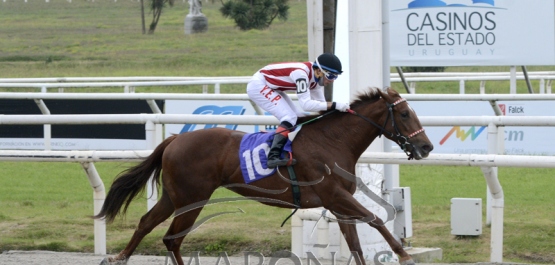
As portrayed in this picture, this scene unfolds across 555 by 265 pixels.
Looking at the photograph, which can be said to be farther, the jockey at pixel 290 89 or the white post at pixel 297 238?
the white post at pixel 297 238

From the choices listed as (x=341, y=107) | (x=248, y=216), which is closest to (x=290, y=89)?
(x=341, y=107)

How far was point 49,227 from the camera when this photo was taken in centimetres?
682

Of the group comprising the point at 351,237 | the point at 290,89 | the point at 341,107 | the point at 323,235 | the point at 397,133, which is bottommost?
the point at 323,235

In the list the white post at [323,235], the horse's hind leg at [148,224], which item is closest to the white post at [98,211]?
the horse's hind leg at [148,224]

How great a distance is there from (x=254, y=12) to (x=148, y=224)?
30.5 metres

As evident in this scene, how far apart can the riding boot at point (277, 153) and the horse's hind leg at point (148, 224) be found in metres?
0.73

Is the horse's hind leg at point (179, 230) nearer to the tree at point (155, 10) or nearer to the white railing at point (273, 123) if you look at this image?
the white railing at point (273, 123)

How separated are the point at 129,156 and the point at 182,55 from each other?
22928mm

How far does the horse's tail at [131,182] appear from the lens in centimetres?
543

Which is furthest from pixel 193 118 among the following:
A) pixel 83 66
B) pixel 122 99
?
pixel 83 66

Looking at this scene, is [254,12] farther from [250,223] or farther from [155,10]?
[250,223]

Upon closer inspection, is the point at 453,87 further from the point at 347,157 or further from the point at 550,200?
the point at 347,157

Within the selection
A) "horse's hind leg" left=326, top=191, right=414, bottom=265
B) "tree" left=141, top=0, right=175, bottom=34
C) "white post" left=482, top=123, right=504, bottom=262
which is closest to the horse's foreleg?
"horse's hind leg" left=326, top=191, right=414, bottom=265

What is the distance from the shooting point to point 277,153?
5020 millimetres
